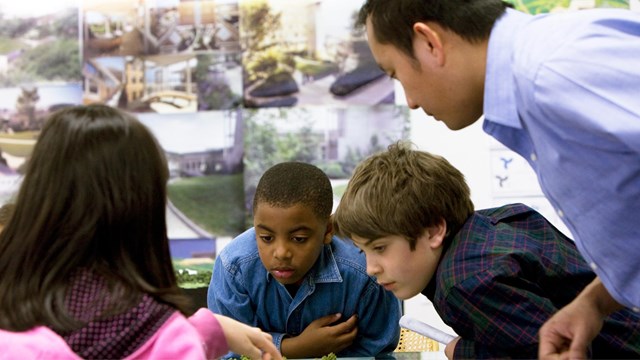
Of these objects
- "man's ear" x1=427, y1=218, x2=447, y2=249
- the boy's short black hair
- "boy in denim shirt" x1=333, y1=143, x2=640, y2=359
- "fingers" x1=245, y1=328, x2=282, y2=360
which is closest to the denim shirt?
the boy's short black hair

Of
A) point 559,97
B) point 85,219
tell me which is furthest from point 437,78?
point 85,219

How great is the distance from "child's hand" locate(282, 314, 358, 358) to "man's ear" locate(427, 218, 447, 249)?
34cm

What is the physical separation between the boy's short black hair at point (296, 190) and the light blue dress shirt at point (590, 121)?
0.86 m

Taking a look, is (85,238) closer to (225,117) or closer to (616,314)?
(616,314)

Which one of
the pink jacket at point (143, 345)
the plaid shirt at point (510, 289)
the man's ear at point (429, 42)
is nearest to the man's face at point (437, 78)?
the man's ear at point (429, 42)

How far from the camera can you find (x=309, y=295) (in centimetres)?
204

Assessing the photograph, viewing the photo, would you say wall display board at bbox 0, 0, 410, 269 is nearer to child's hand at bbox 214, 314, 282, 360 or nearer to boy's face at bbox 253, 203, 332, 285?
boy's face at bbox 253, 203, 332, 285

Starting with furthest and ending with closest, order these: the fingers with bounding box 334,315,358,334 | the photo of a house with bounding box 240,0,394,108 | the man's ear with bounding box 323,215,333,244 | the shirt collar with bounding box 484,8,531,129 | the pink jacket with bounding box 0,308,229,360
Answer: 1. the photo of a house with bounding box 240,0,394,108
2. the man's ear with bounding box 323,215,333,244
3. the fingers with bounding box 334,315,358,334
4. the shirt collar with bounding box 484,8,531,129
5. the pink jacket with bounding box 0,308,229,360

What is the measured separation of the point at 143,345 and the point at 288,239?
2.99 feet

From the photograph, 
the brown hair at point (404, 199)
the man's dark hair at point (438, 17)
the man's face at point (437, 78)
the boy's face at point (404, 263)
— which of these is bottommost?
the boy's face at point (404, 263)

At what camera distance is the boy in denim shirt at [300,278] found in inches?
77.2

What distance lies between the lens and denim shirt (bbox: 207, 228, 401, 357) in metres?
2.03

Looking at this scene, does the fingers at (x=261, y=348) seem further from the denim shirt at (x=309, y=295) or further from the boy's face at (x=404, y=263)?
the denim shirt at (x=309, y=295)

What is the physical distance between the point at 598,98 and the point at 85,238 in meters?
0.72
